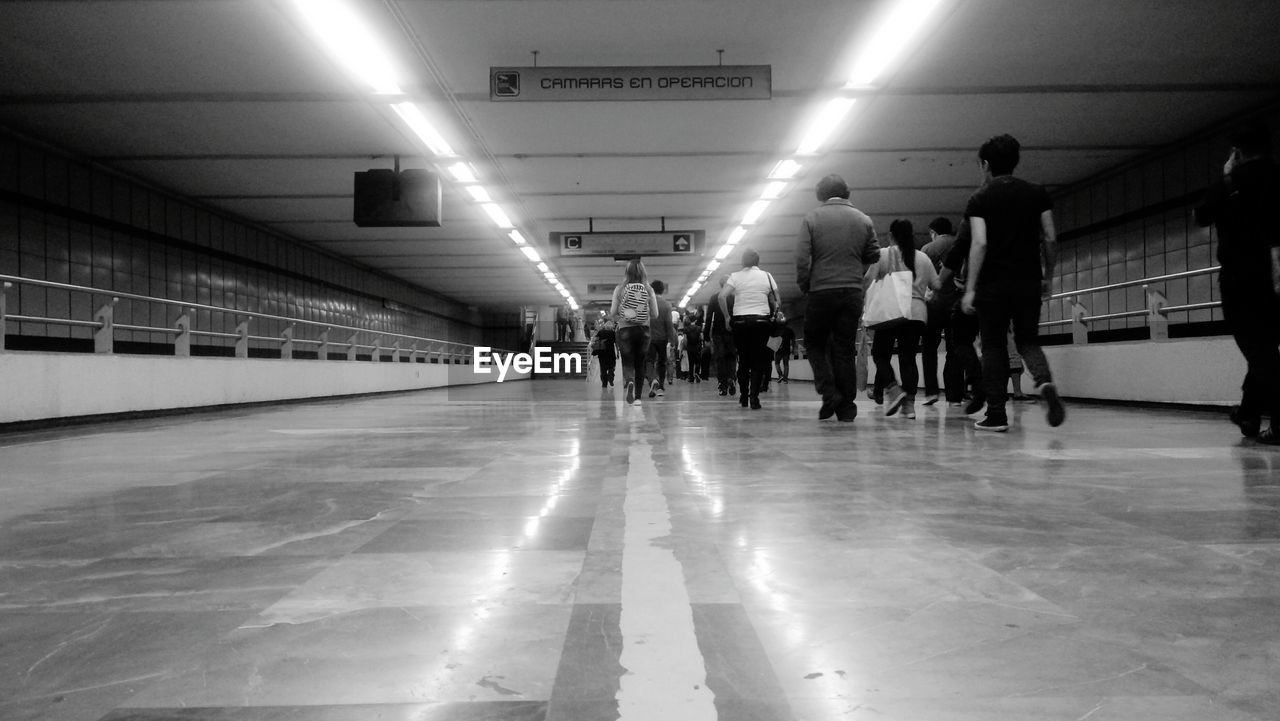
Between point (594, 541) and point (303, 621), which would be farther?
point (594, 541)

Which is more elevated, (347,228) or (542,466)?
(347,228)

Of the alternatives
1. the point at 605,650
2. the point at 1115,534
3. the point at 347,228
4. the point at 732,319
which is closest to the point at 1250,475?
the point at 1115,534

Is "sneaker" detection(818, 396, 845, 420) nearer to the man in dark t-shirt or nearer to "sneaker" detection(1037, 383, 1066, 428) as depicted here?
the man in dark t-shirt

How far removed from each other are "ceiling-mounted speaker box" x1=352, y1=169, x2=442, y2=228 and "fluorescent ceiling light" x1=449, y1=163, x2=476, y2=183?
34.1 inches

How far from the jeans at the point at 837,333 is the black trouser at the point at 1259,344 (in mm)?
2775

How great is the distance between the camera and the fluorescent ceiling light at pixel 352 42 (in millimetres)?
8820

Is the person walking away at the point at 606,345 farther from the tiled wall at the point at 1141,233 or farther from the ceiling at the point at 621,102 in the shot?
the tiled wall at the point at 1141,233

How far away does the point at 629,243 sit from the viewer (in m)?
20.8

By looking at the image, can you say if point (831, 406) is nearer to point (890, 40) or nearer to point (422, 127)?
point (890, 40)

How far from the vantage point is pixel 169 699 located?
127 centimetres

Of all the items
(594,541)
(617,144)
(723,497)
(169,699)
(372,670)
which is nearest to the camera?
(169,699)

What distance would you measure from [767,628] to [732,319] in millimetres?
8195

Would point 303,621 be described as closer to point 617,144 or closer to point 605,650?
point 605,650

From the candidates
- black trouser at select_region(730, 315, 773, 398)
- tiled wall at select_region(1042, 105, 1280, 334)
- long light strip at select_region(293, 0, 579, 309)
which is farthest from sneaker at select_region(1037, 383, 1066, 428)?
tiled wall at select_region(1042, 105, 1280, 334)
